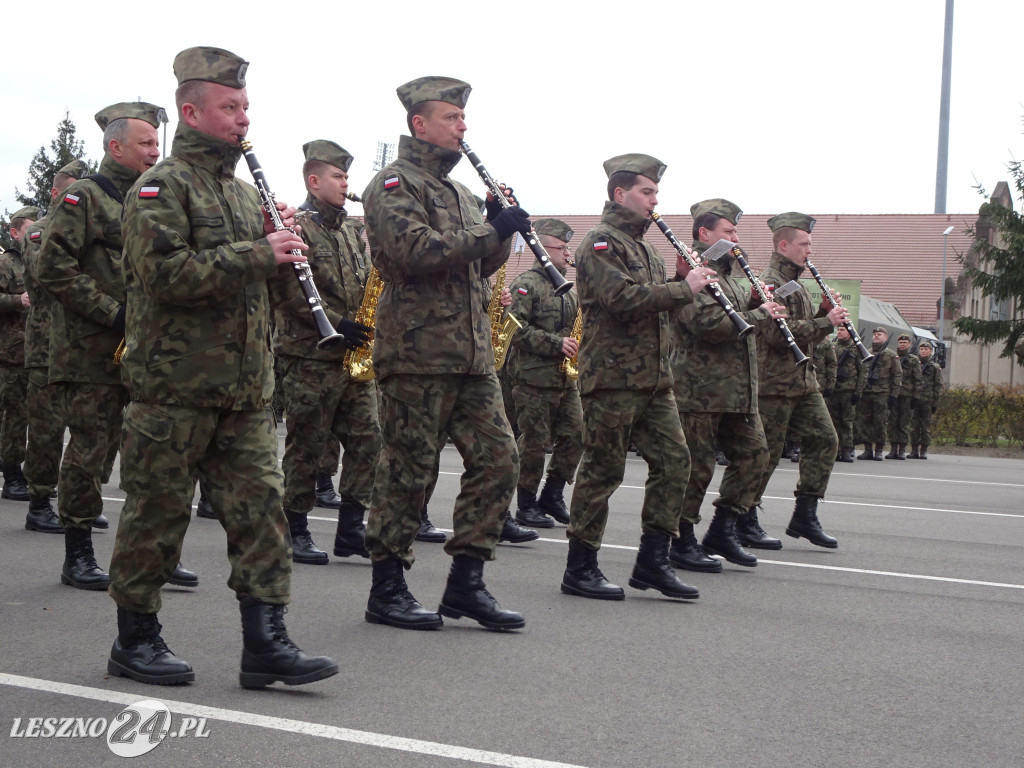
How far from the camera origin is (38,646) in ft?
17.1

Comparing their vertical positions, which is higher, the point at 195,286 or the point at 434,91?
the point at 434,91

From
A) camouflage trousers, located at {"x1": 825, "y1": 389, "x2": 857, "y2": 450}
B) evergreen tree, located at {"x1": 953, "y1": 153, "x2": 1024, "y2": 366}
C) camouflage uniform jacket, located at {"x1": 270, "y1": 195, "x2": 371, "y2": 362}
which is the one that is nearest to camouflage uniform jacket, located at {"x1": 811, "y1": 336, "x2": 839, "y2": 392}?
camouflage trousers, located at {"x1": 825, "y1": 389, "x2": 857, "y2": 450}

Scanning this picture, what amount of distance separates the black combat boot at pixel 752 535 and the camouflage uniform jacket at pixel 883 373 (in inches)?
527

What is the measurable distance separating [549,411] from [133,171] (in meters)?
4.29

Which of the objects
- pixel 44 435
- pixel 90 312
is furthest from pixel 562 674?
A: pixel 44 435

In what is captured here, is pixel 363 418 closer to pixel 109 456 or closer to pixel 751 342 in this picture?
pixel 109 456

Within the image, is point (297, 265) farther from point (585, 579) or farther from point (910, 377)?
point (910, 377)

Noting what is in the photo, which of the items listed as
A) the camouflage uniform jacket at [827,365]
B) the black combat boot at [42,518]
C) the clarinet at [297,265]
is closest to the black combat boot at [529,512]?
the black combat boot at [42,518]

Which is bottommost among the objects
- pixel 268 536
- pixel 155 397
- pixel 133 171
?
pixel 268 536

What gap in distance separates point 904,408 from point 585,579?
16.5m

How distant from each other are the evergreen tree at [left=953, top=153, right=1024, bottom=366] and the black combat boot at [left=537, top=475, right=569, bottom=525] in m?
24.8

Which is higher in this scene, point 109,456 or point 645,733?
point 109,456

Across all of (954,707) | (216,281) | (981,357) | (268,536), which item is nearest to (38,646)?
(268,536)

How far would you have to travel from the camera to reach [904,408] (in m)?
22.0
